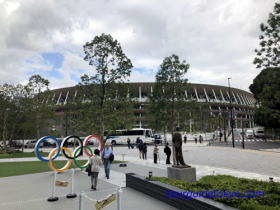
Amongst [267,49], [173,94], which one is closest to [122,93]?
[173,94]

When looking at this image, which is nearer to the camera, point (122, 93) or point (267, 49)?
point (267, 49)

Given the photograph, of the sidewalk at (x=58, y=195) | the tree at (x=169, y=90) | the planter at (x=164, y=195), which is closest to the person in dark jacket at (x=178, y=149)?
the planter at (x=164, y=195)

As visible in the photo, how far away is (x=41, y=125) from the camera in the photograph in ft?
98.6

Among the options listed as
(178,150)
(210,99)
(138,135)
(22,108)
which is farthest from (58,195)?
(210,99)

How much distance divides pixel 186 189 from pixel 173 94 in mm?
11788

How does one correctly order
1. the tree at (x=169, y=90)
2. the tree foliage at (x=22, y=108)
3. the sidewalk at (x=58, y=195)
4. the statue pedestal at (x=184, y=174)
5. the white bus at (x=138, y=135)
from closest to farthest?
the sidewalk at (x=58, y=195) < the statue pedestal at (x=184, y=174) < the tree at (x=169, y=90) < the tree foliage at (x=22, y=108) < the white bus at (x=138, y=135)

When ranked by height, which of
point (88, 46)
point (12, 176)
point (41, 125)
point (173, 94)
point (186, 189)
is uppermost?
point (88, 46)

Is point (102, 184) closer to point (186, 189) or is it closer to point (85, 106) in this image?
point (186, 189)

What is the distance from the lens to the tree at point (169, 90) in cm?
1822

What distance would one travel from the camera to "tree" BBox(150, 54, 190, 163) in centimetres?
1822

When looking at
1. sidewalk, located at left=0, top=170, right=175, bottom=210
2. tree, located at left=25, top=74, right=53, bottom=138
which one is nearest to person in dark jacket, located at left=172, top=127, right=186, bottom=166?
sidewalk, located at left=0, top=170, right=175, bottom=210

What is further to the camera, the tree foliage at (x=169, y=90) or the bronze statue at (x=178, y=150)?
the tree foliage at (x=169, y=90)

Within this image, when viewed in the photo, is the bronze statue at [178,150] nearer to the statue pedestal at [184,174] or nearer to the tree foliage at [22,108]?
the statue pedestal at [184,174]

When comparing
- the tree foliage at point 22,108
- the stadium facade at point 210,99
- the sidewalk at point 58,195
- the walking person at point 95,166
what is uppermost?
the stadium facade at point 210,99
